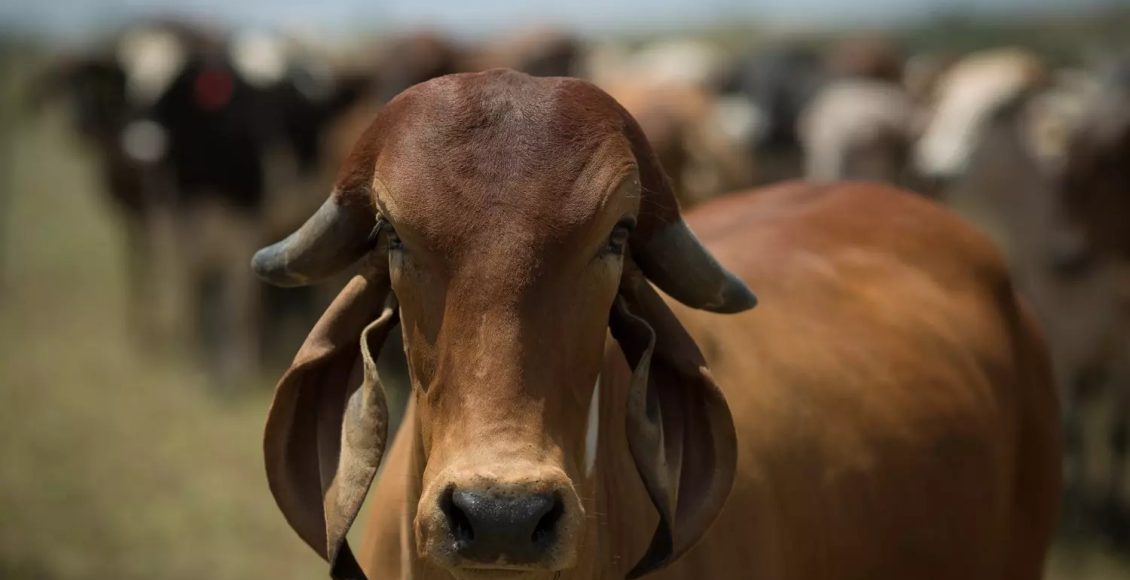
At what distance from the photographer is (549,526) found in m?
2.45

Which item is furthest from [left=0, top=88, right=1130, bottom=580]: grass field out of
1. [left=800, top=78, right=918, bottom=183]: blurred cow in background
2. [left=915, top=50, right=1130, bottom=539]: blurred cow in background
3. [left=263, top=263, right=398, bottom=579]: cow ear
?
[left=263, top=263, right=398, bottom=579]: cow ear

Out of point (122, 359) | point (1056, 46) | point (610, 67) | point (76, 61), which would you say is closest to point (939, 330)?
point (122, 359)

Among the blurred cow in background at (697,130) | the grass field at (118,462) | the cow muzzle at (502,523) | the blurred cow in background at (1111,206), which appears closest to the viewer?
the cow muzzle at (502,523)

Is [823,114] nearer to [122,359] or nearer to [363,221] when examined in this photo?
[122,359]

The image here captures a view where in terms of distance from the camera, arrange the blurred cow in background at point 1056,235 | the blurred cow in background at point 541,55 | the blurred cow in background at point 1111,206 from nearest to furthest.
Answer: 1. the blurred cow in background at point 1111,206
2. the blurred cow in background at point 1056,235
3. the blurred cow in background at point 541,55

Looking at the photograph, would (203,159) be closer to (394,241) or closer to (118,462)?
(118,462)

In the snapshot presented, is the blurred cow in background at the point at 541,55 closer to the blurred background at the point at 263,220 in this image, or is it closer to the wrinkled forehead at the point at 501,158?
the blurred background at the point at 263,220

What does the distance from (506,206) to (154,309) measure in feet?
33.4

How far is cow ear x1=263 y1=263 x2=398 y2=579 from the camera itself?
112 inches

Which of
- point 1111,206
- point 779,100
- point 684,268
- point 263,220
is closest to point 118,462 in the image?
→ point 263,220

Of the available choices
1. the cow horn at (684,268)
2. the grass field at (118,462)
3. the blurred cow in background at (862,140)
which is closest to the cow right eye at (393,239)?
the cow horn at (684,268)

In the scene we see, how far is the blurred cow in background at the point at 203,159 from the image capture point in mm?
11062

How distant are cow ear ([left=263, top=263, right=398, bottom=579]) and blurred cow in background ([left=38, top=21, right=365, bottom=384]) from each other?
25.7ft

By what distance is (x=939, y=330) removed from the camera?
4176 millimetres
